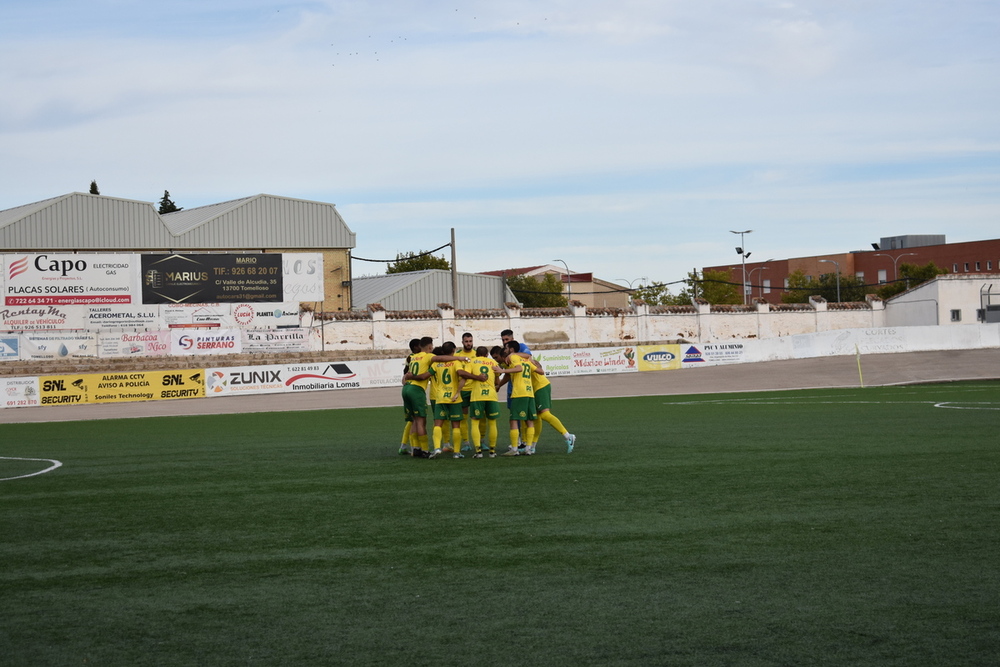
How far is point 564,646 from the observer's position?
5.60 metres

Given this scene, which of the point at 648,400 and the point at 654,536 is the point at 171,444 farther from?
the point at 648,400

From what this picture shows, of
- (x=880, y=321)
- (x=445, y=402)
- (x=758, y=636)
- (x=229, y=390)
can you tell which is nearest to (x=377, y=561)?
(x=758, y=636)

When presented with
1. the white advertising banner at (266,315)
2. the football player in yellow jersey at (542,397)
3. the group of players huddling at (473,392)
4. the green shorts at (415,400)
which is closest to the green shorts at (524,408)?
the group of players huddling at (473,392)

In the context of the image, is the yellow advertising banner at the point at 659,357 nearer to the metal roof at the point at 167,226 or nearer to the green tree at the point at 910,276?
the metal roof at the point at 167,226

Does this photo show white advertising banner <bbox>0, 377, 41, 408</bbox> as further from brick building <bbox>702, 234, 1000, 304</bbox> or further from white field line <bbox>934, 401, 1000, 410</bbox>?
brick building <bbox>702, 234, 1000, 304</bbox>

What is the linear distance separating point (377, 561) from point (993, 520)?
4987 mm

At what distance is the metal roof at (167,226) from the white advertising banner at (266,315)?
18218mm

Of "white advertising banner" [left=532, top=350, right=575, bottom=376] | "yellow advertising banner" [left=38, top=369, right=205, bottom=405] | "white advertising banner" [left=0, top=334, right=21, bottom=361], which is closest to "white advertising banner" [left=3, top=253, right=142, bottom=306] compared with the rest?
"white advertising banner" [left=0, top=334, right=21, bottom=361]

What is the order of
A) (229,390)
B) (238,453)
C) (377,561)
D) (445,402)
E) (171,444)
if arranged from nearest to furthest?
(377,561) → (445,402) → (238,453) → (171,444) → (229,390)

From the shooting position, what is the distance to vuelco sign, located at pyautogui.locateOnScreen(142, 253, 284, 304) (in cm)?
4338

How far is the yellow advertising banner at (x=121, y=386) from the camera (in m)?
36.6

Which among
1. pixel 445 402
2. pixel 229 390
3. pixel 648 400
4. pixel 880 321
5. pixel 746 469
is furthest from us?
pixel 880 321

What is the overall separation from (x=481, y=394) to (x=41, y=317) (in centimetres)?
3197

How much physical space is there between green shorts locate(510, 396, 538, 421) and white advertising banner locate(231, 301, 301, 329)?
30.6m
